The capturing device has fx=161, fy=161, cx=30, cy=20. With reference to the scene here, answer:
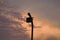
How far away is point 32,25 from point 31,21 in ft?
1.95

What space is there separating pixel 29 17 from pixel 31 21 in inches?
10.4

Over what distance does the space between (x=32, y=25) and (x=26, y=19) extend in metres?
0.78

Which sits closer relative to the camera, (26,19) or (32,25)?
(26,19)

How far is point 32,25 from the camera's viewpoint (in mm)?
9680

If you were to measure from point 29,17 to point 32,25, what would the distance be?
0.69m

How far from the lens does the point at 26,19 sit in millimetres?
9086

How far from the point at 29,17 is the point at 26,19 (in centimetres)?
24

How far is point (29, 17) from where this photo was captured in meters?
9.21

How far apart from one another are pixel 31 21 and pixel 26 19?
309 millimetres

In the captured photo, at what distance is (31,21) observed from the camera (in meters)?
9.14
